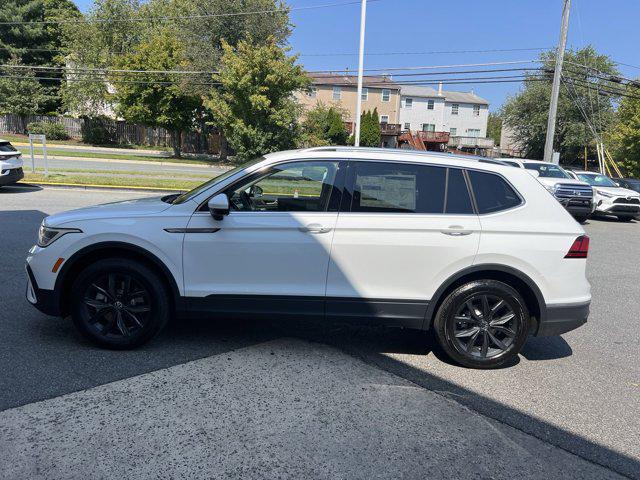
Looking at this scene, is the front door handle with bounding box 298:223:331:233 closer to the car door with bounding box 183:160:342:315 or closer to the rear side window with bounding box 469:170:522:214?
the car door with bounding box 183:160:342:315

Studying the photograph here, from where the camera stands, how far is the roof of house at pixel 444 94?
60.3 metres

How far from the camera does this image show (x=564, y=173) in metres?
16.7

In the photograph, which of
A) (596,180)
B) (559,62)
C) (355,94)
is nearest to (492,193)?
(596,180)

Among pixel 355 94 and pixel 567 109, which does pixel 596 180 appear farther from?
pixel 355 94

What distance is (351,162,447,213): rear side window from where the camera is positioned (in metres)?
4.20

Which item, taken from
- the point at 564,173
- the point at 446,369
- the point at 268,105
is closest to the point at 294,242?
the point at 446,369

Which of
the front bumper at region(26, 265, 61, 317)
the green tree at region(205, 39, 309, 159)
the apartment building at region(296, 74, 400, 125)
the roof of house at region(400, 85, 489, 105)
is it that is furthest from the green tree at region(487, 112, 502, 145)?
the front bumper at region(26, 265, 61, 317)

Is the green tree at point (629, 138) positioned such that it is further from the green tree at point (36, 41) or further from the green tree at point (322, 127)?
the green tree at point (36, 41)

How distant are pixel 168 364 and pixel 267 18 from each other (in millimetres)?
32557

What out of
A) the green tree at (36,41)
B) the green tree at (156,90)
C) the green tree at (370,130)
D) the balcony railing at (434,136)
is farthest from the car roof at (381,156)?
the balcony railing at (434,136)

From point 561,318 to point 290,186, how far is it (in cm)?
262

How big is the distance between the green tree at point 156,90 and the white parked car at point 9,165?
19993 millimetres

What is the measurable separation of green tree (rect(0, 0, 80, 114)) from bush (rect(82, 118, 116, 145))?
5.56m

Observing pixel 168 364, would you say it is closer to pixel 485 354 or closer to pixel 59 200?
pixel 485 354
